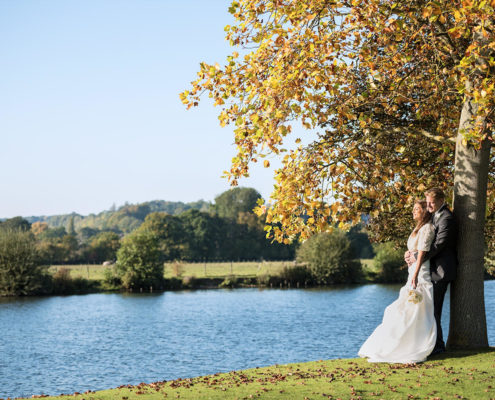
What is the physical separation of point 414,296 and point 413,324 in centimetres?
46

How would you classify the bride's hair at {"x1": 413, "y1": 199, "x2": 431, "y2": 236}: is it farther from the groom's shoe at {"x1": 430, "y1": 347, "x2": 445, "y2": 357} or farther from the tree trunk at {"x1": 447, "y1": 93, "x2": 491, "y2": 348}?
the groom's shoe at {"x1": 430, "y1": 347, "x2": 445, "y2": 357}

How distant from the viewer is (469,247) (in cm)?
999

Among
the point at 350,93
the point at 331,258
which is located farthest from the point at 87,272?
the point at 350,93

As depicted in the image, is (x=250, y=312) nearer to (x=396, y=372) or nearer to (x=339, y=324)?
(x=339, y=324)

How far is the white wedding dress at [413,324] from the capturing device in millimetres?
9516

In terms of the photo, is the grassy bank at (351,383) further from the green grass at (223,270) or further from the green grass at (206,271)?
the green grass at (223,270)

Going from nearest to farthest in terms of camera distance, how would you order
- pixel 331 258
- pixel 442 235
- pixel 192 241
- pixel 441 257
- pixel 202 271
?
pixel 442 235 → pixel 441 257 → pixel 331 258 → pixel 202 271 → pixel 192 241

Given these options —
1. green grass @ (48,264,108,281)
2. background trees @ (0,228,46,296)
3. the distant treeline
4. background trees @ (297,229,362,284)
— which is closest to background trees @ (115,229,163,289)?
green grass @ (48,264,108,281)

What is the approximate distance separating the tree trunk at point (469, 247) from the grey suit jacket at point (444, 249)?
0.69ft

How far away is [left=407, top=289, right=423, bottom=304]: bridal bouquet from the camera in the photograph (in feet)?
31.3

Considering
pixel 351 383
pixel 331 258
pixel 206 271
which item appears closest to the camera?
pixel 351 383

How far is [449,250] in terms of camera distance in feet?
32.6

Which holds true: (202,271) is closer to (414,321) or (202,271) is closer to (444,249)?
(444,249)

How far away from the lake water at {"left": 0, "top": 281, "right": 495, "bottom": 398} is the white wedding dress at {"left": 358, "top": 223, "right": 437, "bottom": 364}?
15368mm
